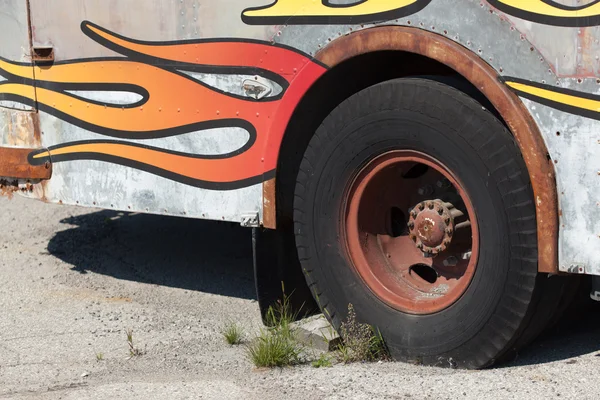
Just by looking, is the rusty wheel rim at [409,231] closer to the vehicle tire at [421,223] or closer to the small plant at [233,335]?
the vehicle tire at [421,223]

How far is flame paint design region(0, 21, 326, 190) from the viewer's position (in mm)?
4809

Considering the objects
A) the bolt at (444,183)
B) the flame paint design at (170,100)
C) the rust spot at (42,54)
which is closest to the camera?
the bolt at (444,183)

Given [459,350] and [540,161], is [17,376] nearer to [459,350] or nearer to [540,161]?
[459,350]

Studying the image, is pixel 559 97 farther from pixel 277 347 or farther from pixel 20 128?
pixel 20 128

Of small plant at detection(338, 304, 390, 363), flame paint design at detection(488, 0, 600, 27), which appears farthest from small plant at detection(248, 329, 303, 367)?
flame paint design at detection(488, 0, 600, 27)

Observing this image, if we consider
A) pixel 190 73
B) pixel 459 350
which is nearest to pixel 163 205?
pixel 190 73

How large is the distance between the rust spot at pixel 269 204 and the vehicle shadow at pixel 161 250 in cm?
110

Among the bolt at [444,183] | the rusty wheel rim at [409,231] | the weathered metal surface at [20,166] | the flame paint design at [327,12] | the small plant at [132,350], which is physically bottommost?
the small plant at [132,350]

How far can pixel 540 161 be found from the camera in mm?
3963

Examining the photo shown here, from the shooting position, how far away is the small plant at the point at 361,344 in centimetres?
455

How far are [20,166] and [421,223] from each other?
2.47m

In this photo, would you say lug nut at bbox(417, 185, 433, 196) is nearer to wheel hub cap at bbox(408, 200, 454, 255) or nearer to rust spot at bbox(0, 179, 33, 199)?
wheel hub cap at bbox(408, 200, 454, 255)

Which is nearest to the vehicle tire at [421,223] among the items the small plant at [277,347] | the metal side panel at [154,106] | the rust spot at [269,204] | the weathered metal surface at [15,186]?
the rust spot at [269,204]

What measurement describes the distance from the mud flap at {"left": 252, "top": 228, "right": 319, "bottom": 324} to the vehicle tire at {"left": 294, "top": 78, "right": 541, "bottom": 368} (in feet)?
0.86
